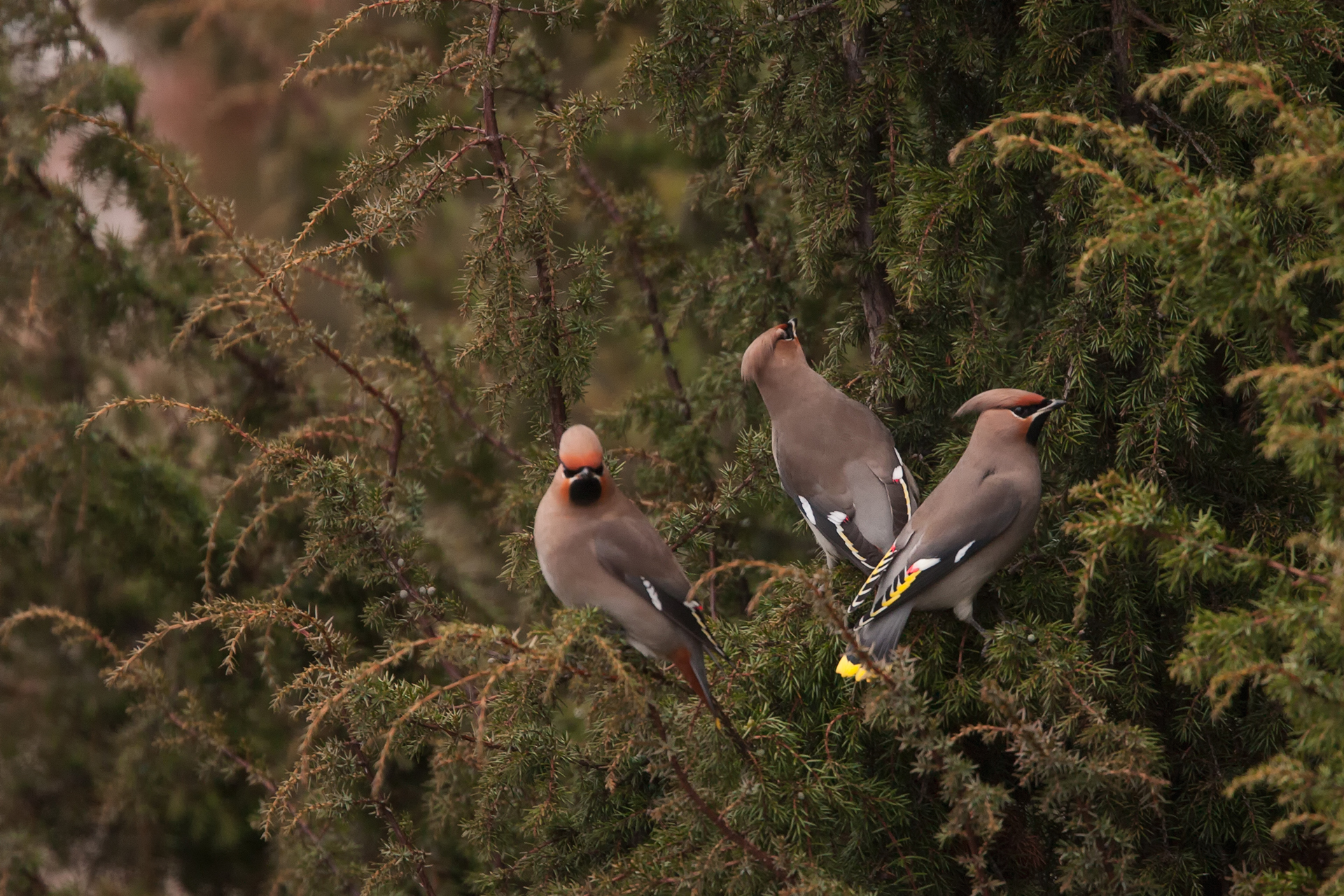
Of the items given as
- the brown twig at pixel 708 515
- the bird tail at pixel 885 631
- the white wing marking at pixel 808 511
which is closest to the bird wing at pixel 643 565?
the brown twig at pixel 708 515

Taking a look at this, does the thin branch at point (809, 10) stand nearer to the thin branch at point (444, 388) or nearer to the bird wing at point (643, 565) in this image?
the bird wing at point (643, 565)

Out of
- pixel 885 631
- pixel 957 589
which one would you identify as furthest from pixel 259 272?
pixel 957 589

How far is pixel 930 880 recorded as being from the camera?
107 inches

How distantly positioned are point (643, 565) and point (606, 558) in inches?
3.7

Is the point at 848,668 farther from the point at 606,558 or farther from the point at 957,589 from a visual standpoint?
the point at 606,558

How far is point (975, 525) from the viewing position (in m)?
2.91

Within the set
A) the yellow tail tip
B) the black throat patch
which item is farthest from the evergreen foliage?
the black throat patch

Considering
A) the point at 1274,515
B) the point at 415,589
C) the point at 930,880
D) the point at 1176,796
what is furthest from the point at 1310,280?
the point at 415,589

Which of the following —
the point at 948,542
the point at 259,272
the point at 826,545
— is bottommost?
the point at 948,542

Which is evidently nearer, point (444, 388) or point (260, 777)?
point (260, 777)

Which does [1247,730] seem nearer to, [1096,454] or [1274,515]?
[1274,515]

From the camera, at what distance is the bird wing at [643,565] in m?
2.86

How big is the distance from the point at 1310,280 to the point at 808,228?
→ 1166mm

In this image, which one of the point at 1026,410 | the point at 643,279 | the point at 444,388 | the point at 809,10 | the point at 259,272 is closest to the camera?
the point at 1026,410
